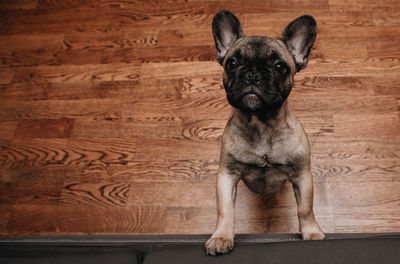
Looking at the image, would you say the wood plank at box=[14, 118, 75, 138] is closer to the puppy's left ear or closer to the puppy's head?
the puppy's head

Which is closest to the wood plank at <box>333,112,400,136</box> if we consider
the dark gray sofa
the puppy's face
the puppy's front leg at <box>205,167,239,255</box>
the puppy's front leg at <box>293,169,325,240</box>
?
the puppy's front leg at <box>293,169,325,240</box>

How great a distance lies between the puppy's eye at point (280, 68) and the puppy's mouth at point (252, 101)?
201 millimetres

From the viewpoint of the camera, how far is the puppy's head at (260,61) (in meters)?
1.47

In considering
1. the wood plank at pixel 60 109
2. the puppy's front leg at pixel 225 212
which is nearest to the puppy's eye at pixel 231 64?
Answer: the puppy's front leg at pixel 225 212

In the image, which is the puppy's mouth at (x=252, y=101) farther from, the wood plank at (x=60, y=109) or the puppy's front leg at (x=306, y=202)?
the wood plank at (x=60, y=109)

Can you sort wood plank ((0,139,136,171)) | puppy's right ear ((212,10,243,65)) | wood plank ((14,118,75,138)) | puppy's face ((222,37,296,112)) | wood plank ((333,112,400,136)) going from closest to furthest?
puppy's face ((222,37,296,112)) → puppy's right ear ((212,10,243,65)) → wood plank ((333,112,400,136)) → wood plank ((0,139,136,171)) → wood plank ((14,118,75,138))

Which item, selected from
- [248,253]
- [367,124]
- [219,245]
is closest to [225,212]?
[219,245]

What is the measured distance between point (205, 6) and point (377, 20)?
1514 mm

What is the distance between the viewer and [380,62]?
101 inches

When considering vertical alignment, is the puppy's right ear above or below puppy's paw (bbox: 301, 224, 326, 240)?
above

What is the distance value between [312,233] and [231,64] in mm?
919

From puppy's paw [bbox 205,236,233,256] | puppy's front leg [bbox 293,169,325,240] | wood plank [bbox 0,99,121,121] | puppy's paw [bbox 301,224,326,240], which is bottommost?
puppy's paw [bbox 205,236,233,256]

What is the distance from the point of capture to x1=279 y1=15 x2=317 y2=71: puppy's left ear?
160 centimetres

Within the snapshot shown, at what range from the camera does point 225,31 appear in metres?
1.74
